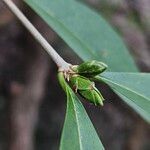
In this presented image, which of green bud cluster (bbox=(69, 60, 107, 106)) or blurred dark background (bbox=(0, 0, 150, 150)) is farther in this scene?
blurred dark background (bbox=(0, 0, 150, 150))

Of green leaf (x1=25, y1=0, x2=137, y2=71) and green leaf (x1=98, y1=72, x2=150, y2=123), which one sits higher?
green leaf (x1=25, y1=0, x2=137, y2=71)

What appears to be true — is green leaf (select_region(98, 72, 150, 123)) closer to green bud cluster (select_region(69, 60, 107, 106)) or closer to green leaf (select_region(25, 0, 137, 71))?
green bud cluster (select_region(69, 60, 107, 106))

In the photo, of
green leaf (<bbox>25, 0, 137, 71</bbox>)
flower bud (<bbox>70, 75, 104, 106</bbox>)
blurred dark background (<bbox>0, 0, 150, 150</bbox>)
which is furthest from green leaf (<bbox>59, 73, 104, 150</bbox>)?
blurred dark background (<bbox>0, 0, 150, 150</bbox>)

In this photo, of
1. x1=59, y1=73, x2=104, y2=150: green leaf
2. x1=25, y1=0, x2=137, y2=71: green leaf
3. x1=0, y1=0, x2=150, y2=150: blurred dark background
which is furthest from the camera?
x1=0, y1=0, x2=150, y2=150: blurred dark background

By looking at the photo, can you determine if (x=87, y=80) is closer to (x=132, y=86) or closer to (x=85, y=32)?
(x=132, y=86)

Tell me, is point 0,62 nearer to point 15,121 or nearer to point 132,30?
point 15,121

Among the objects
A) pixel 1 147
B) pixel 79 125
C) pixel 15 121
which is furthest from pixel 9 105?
pixel 79 125

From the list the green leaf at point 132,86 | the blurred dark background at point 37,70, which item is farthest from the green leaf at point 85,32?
the blurred dark background at point 37,70

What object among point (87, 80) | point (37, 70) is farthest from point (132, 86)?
point (37, 70)

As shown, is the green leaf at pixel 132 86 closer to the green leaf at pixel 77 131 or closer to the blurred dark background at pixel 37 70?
the green leaf at pixel 77 131
